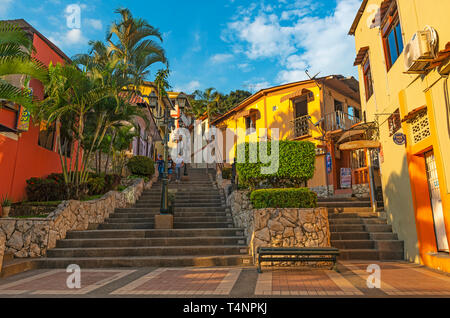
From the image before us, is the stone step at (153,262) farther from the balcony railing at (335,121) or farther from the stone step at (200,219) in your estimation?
the balcony railing at (335,121)

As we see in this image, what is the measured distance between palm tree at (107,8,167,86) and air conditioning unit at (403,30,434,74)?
12.1 meters

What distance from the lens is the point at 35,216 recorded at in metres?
8.41

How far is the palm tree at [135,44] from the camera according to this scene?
14453 millimetres

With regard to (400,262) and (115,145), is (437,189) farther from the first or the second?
(115,145)

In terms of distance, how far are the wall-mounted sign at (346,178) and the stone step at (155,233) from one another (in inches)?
284

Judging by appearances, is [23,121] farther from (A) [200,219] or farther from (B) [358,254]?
(B) [358,254]

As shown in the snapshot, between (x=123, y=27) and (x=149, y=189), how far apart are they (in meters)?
9.11

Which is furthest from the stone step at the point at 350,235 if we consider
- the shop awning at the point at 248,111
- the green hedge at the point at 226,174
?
the shop awning at the point at 248,111

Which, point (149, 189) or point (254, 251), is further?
point (149, 189)

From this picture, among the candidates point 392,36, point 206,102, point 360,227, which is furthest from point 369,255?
point 206,102

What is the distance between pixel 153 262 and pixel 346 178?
10.2 meters

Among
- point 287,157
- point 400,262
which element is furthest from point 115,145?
point 400,262

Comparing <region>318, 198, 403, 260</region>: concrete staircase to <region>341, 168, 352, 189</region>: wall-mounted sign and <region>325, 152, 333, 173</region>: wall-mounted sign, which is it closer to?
<region>341, 168, 352, 189</region>: wall-mounted sign
